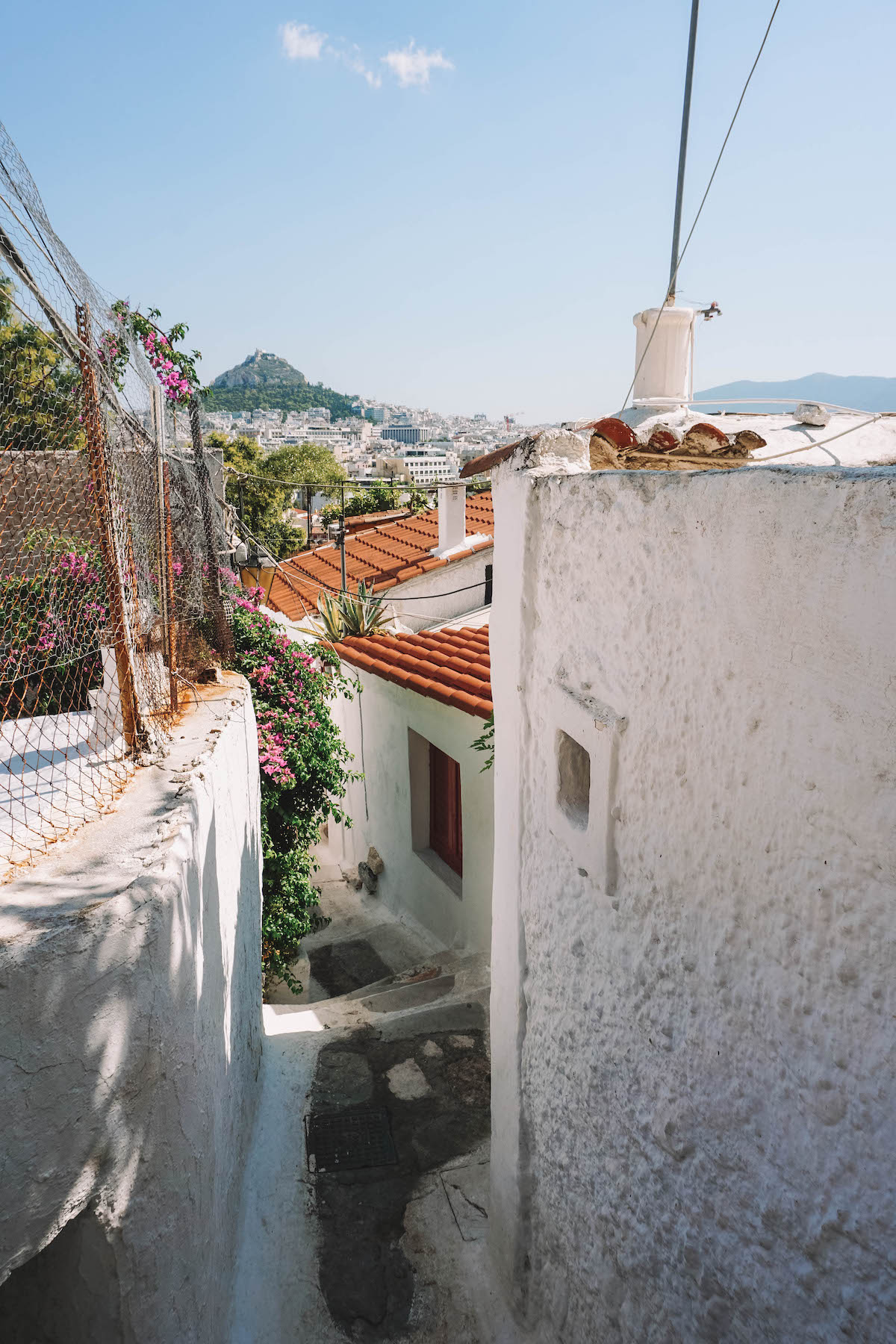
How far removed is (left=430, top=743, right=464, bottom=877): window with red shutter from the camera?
7.91 m

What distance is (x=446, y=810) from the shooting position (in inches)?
321

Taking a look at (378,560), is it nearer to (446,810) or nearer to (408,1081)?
(446,810)

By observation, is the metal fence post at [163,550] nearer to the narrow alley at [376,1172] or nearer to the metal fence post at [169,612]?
the metal fence post at [169,612]

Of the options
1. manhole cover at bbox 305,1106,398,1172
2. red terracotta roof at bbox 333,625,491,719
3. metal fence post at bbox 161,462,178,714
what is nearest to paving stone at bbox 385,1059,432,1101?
manhole cover at bbox 305,1106,398,1172

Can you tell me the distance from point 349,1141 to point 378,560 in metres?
9.73

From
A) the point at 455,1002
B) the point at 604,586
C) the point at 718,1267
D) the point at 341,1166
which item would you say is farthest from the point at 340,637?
the point at 718,1267

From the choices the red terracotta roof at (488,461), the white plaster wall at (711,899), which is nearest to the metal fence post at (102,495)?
the red terracotta roof at (488,461)

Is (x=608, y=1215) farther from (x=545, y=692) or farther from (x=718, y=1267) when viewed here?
(x=545, y=692)

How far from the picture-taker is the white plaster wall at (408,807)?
7035mm

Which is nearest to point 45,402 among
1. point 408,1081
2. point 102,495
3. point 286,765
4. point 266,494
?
point 102,495

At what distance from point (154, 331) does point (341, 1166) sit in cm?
528

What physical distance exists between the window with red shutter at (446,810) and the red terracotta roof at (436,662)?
2.77 feet

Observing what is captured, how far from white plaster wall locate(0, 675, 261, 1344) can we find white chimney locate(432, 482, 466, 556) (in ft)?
28.3

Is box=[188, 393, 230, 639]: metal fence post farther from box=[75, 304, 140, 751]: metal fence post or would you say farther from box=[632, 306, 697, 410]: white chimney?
box=[632, 306, 697, 410]: white chimney
